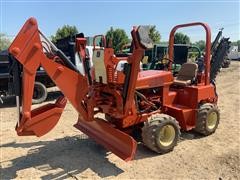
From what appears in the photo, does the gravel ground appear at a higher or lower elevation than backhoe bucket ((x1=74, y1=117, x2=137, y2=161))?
lower

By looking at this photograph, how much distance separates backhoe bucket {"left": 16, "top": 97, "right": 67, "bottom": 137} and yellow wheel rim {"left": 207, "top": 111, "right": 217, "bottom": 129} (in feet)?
9.76

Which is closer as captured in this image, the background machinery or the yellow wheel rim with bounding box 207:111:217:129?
the background machinery

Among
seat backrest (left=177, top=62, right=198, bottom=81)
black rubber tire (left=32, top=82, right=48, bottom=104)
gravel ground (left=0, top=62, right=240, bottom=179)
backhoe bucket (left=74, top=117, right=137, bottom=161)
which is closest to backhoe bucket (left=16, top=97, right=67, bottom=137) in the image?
gravel ground (left=0, top=62, right=240, bottom=179)

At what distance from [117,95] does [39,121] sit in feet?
4.15

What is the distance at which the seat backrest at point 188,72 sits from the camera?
20.9 feet

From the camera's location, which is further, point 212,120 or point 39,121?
point 212,120

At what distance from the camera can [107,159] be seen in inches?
199

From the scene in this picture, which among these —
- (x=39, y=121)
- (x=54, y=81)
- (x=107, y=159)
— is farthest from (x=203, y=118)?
(x=39, y=121)

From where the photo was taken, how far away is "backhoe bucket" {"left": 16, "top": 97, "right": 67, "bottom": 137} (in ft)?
14.3

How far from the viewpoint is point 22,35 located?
414 cm

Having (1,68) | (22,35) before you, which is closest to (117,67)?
Answer: (22,35)

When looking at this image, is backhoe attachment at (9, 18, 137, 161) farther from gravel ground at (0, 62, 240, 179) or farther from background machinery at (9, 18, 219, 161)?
gravel ground at (0, 62, 240, 179)

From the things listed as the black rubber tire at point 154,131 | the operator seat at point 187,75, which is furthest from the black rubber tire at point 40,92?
the black rubber tire at point 154,131

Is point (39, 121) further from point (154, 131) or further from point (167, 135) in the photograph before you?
point (167, 135)
